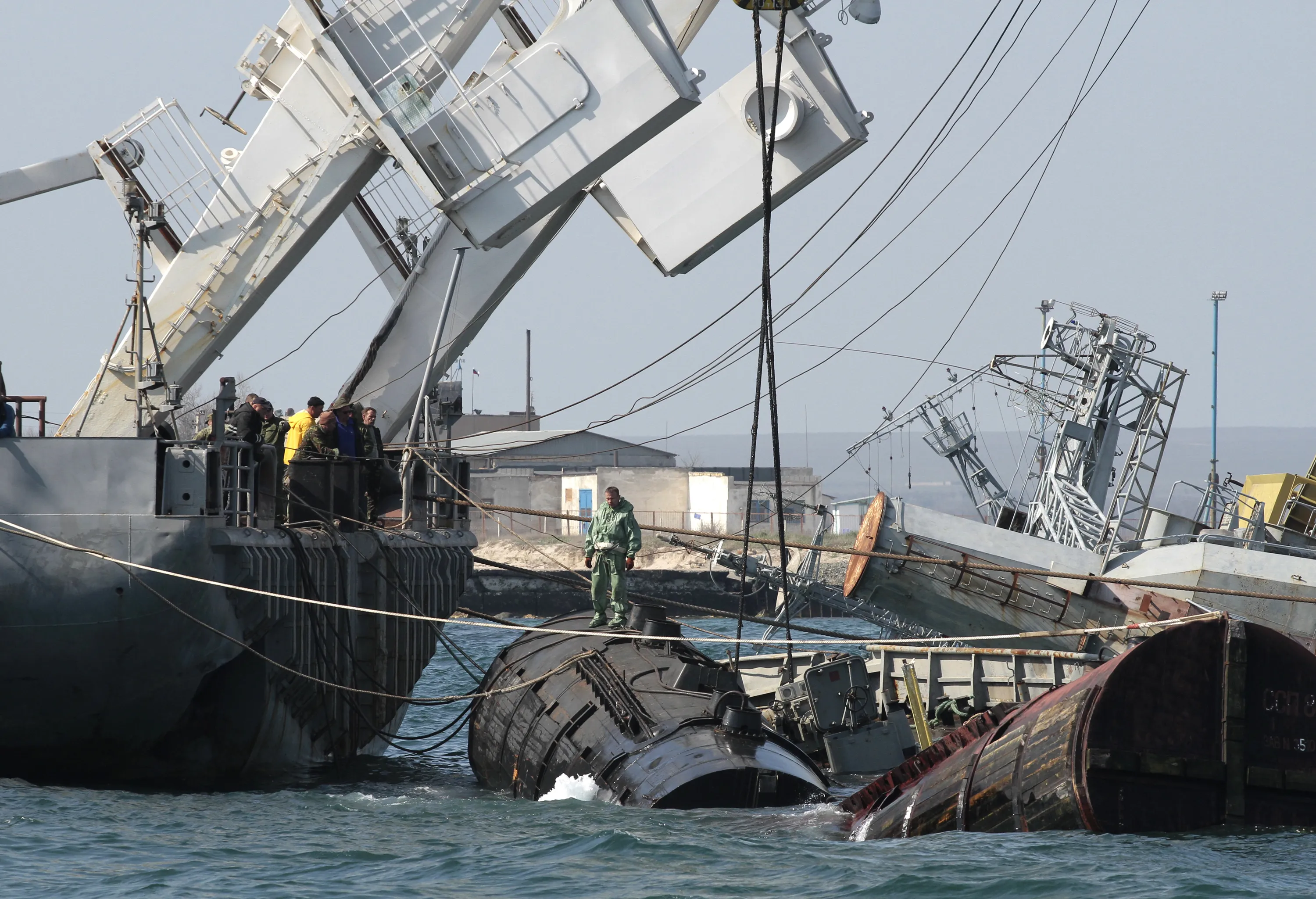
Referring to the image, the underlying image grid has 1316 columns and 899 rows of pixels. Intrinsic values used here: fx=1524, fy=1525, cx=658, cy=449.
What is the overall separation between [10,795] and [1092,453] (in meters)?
19.1

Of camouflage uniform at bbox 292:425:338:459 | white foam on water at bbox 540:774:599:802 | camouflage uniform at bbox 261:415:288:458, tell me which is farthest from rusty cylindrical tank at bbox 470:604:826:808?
camouflage uniform at bbox 261:415:288:458

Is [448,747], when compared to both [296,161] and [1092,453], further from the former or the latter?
[1092,453]

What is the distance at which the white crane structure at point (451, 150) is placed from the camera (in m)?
18.6

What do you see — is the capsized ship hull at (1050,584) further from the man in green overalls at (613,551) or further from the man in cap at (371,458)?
the man in cap at (371,458)

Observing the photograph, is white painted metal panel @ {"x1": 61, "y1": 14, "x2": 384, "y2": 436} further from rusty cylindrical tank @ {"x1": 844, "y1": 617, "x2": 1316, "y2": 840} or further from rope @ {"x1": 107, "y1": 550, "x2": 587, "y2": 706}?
rusty cylindrical tank @ {"x1": 844, "y1": 617, "x2": 1316, "y2": 840}

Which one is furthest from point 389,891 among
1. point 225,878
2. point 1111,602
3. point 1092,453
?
point 1092,453

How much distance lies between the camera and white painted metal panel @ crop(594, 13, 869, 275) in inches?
771

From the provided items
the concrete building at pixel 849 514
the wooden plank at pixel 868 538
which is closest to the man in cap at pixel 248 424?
the concrete building at pixel 849 514

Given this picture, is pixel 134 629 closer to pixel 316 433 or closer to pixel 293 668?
pixel 293 668

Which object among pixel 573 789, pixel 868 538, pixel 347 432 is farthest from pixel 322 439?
pixel 868 538

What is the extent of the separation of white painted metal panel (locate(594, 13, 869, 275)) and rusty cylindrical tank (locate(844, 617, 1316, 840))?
9.67 meters

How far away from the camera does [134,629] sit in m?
14.2

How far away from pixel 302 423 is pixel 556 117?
16.0 ft

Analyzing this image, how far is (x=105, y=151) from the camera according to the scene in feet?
62.5
